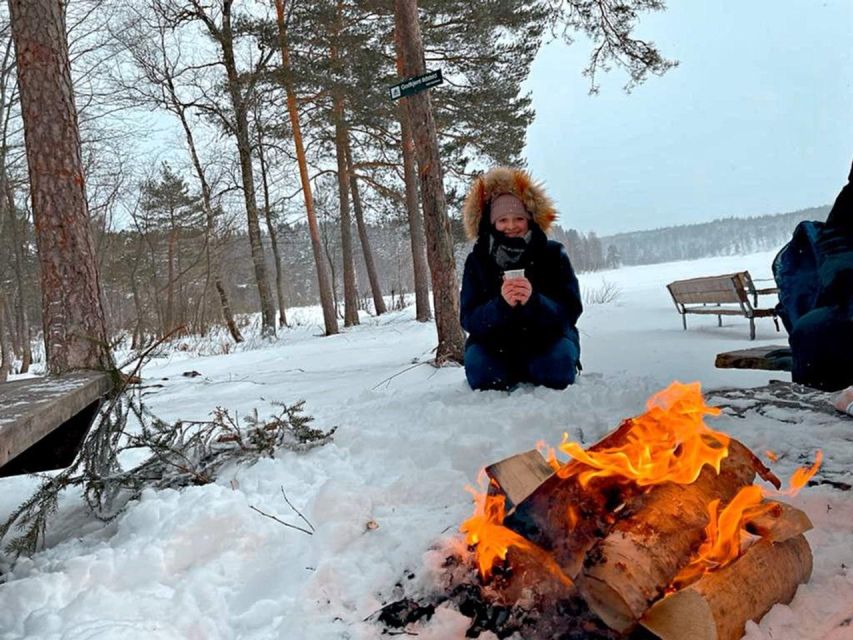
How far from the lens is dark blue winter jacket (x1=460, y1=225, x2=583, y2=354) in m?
3.08

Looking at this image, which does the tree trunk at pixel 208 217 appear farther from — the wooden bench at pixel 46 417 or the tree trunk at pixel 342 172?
the wooden bench at pixel 46 417

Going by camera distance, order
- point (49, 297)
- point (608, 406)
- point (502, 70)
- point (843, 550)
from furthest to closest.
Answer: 1. point (502, 70)
2. point (49, 297)
3. point (608, 406)
4. point (843, 550)

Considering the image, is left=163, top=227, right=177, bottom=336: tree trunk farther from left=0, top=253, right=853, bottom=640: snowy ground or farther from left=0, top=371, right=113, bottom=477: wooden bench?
left=0, top=253, right=853, bottom=640: snowy ground

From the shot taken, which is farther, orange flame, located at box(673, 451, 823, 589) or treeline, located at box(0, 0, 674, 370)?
treeline, located at box(0, 0, 674, 370)

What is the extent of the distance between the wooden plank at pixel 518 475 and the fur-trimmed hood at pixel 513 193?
1955 mm

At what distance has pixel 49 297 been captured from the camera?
146 inches

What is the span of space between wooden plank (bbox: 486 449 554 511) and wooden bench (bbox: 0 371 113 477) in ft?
3.96

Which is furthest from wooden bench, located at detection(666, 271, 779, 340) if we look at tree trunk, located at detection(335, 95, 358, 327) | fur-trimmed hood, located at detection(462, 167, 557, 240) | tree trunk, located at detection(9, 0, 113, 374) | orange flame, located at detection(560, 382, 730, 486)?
tree trunk, located at detection(335, 95, 358, 327)

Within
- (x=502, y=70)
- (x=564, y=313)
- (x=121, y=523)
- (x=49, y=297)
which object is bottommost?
(x=121, y=523)

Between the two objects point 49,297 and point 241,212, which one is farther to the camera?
point 241,212

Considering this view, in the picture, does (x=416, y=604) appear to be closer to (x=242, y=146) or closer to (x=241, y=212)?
(x=242, y=146)

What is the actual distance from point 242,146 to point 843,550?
14.1 meters

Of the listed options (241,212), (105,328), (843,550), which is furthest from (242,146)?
(843,550)

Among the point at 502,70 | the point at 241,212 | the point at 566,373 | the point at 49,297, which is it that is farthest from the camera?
the point at 241,212
